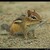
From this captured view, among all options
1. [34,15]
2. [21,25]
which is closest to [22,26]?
[21,25]

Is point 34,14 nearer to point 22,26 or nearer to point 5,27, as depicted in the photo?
point 22,26

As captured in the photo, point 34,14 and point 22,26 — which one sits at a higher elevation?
point 34,14

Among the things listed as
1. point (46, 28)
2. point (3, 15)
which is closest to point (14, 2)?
point (3, 15)

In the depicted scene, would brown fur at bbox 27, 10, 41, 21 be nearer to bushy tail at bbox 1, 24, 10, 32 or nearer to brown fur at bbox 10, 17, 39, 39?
brown fur at bbox 10, 17, 39, 39

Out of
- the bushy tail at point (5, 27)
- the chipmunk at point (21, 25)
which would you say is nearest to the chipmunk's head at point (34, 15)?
the chipmunk at point (21, 25)

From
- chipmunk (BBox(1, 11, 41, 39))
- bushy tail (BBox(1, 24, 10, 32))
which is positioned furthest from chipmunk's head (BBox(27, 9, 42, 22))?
bushy tail (BBox(1, 24, 10, 32))

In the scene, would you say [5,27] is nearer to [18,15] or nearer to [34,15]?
[18,15]

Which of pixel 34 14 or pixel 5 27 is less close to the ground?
pixel 34 14

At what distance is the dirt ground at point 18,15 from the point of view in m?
1.30

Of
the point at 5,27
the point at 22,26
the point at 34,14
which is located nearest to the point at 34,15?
the point at 34,14

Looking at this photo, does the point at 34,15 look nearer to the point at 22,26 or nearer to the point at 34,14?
the point at 34,14

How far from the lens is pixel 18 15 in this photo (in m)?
1.35

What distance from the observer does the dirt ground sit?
4.26ft

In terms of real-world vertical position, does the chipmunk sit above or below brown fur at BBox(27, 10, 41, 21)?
below
